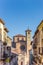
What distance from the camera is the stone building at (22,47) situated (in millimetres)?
74488

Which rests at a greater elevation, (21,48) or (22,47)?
(22,47)

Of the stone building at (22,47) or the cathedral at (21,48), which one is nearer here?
the cathedral at (21,48)

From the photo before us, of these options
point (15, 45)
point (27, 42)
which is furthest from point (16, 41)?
point (27, 42)

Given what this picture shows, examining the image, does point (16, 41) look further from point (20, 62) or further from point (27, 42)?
point (20, 62)

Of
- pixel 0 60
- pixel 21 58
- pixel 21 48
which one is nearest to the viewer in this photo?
pixel 0 60

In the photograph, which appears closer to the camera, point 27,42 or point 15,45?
point 27,42

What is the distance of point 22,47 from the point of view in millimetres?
89062

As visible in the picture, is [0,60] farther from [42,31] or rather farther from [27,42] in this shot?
[27,42]

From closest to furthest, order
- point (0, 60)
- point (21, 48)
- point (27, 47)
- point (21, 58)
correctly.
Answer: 1. point (0, 60)
2. point (21, 58)
3. point (27, 47)
4. point (21, 48)

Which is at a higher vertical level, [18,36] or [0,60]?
[18,36]

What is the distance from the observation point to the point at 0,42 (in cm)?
3466

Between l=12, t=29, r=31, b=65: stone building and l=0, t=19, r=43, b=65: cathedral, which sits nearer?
l=0, t=19, r=43, b=65: cathedral

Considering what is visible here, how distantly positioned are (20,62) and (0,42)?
40836 millimetres

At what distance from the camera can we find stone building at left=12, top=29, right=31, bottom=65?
74.5 metres
